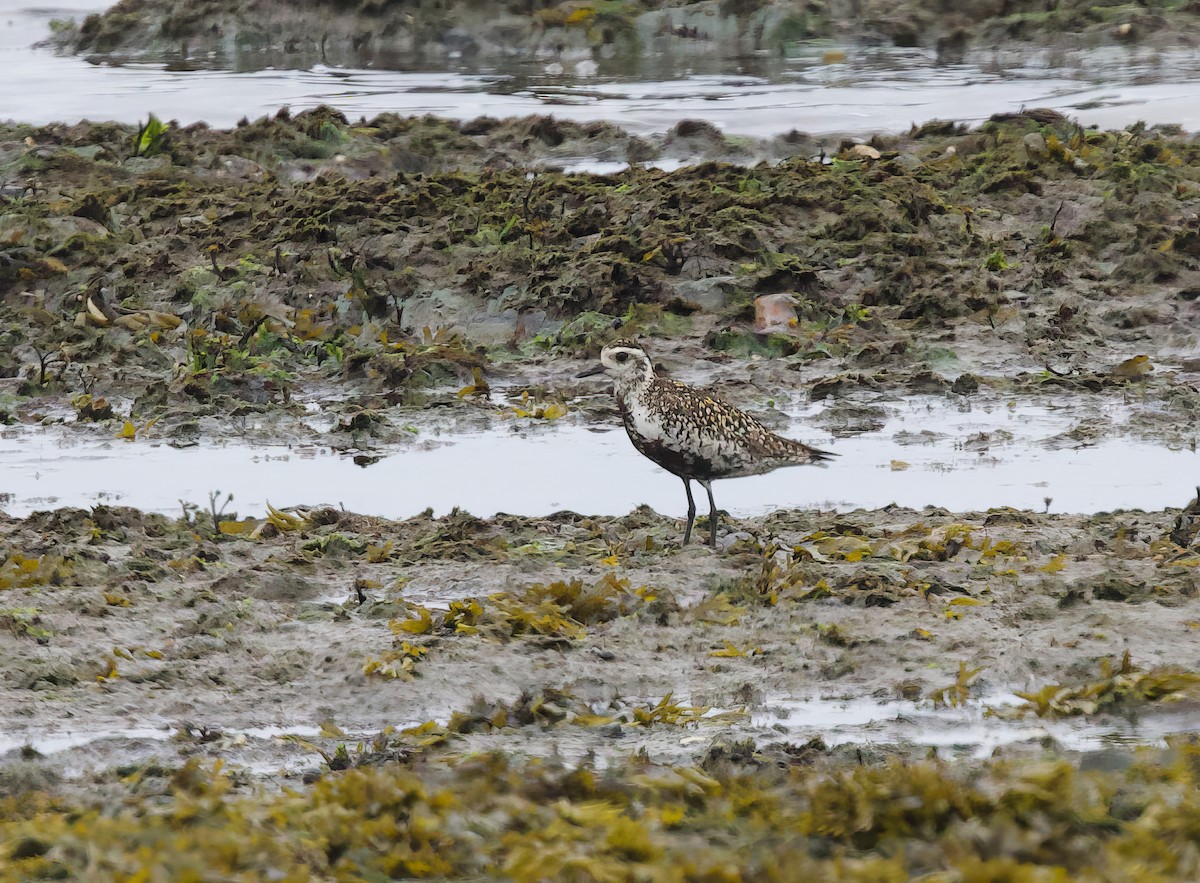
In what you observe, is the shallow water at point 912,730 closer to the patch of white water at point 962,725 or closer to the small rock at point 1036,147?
the patch of white water at point 962,725

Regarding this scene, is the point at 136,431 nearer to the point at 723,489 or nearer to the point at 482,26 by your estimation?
the point at 723,489

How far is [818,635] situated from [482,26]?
1753cm

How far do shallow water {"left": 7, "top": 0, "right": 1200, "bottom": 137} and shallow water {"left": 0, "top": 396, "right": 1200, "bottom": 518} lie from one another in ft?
26.9

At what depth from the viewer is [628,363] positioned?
7.42m

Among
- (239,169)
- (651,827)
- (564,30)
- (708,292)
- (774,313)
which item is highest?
(564,30)

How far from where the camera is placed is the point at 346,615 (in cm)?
641

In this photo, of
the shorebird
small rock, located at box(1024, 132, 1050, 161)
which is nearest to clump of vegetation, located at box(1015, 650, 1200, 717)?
the shorebird

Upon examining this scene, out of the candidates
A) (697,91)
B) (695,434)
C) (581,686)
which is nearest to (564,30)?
(697,91)

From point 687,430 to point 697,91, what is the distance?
42.4 feet

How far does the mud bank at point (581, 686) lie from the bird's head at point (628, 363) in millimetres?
686

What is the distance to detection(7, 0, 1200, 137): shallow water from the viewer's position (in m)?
17.7

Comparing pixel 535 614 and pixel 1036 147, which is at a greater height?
pixel 1036 147

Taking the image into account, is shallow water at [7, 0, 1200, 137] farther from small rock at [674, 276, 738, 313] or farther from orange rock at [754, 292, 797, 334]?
orange rock at [754, 292, 797, 334]

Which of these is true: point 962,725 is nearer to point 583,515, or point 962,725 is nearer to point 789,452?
point 789,452
